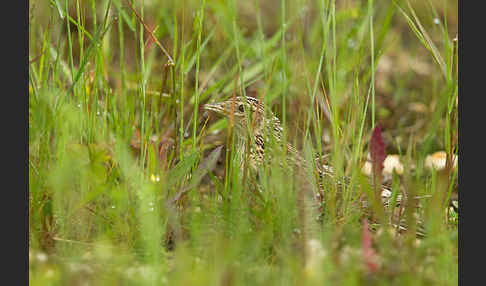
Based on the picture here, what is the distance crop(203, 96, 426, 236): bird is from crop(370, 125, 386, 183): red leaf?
0.07 m

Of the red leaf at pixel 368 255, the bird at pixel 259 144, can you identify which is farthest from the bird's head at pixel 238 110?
the red leaf at pixel 368 255

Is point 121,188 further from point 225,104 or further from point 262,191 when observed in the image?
point 225,104

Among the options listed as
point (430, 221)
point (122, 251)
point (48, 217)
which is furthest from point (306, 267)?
point (48, 217)

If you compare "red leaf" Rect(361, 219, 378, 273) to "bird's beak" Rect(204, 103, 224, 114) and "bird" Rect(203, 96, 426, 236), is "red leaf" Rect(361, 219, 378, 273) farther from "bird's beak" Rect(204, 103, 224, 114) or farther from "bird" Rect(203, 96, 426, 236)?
"bird's beak" Rect(204, 103, 224, 114)

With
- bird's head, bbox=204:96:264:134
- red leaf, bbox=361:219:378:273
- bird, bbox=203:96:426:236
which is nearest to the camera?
red leaf, bbox=361:219:378:273

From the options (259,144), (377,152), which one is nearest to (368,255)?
(377,152)

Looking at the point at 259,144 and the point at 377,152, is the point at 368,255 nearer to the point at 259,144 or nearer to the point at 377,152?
the point at 377,152

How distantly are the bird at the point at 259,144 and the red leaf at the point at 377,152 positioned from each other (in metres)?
0.07

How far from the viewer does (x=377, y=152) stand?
2215mm

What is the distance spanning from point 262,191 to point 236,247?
49 cm

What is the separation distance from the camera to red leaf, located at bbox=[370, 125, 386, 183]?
2.20m

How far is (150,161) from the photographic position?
2.33 m

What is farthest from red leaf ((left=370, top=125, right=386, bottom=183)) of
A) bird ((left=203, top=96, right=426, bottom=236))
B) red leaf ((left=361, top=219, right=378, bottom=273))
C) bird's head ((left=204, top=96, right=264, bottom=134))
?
bird's head ((left=204, top=96, right=264, bottom=134))

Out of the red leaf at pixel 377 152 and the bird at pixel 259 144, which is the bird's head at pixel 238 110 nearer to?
the bird at pixel 259 144
